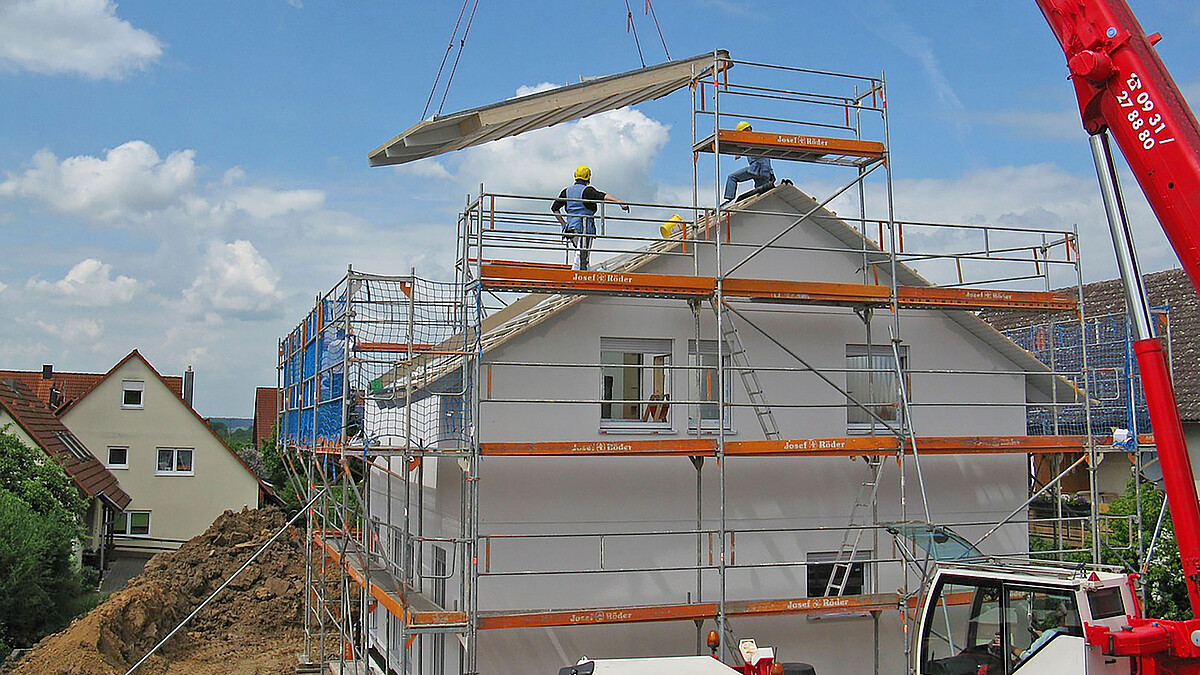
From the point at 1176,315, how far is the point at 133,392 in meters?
31.7

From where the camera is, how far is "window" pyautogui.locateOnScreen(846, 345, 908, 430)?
14984 mm

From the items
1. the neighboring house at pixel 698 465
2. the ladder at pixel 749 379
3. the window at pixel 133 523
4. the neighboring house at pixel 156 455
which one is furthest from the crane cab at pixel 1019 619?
the window at pixel 133 523

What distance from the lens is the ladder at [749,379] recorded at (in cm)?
1412

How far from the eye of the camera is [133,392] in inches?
1499

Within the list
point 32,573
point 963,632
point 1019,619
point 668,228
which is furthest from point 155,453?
point 1019,619

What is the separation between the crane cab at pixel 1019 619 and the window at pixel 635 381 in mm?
4724

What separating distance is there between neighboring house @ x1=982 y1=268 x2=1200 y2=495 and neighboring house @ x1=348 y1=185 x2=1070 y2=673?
124cm

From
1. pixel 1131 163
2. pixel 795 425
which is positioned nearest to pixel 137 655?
pixel 795 425

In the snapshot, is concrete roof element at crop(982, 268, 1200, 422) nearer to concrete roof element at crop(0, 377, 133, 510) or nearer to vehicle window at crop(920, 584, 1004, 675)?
vehicle window at crop(920, 584, 1004, 675)

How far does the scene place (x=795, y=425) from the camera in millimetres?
14469

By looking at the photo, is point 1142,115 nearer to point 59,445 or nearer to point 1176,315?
point 1176,315

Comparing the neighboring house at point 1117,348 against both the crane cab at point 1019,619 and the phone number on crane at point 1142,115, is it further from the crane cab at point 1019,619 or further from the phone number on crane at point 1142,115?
the crane cab at point 1019,619

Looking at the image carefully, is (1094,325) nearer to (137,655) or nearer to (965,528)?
(965,528)

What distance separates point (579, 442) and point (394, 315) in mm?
3252
